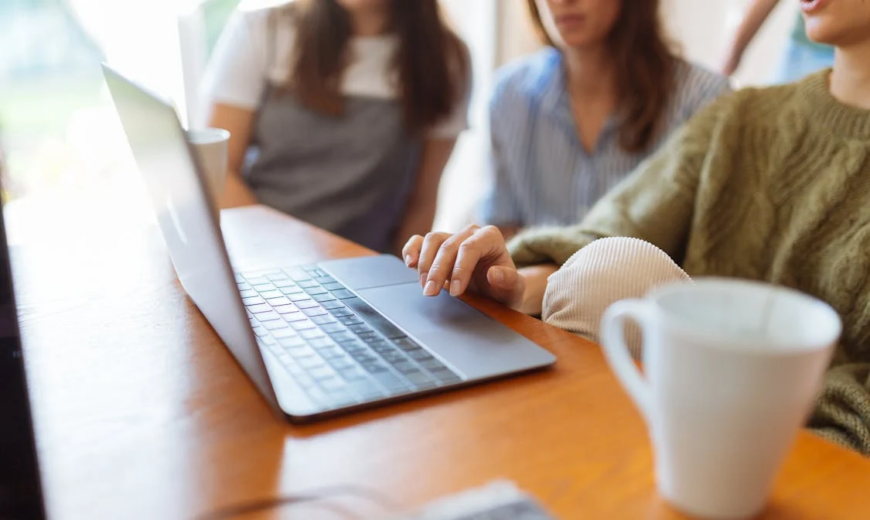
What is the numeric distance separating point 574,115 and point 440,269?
0.88 meters

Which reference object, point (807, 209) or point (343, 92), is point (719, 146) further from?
point (343, 92)

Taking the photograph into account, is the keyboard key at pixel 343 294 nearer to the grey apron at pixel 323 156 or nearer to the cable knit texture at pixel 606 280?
the cable knit texture at pixel 606 280

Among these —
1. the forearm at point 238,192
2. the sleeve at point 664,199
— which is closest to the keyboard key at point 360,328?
the sleeve at point 664,199

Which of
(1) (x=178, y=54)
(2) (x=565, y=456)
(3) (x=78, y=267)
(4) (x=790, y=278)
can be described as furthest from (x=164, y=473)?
(1) (x=178, y=54)

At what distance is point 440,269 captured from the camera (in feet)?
2.39

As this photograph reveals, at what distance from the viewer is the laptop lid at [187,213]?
0.47m

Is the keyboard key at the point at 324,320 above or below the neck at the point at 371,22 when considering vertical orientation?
below

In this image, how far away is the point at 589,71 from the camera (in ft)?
4.99

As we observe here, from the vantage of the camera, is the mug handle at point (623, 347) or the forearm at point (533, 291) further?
the forearm at point (533, 291)

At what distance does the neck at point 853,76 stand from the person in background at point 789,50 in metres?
0.30

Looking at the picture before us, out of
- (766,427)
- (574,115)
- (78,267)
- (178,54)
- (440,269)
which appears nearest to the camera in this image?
(766,427)

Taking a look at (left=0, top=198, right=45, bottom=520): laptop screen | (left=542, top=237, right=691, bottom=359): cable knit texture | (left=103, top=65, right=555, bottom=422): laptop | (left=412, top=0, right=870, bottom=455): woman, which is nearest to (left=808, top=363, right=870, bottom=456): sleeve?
(left=412, top=0, right=870, bottom=455): woman

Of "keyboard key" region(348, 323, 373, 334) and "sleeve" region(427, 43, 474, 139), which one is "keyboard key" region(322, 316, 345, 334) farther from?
"sleeve" region(427, 43, 474, 139)

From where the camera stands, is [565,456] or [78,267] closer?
[565,456]
